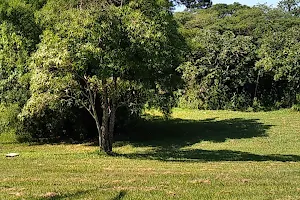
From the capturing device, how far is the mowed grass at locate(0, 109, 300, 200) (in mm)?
7914

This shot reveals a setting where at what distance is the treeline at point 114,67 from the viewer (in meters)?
14.6

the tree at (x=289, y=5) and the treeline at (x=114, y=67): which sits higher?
the tree at (x=289, y=5)

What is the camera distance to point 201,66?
37281 mm

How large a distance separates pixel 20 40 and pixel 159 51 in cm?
883

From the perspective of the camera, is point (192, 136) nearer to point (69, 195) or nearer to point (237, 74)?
point (237, 74)

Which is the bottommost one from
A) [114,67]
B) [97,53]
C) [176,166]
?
[176,166]

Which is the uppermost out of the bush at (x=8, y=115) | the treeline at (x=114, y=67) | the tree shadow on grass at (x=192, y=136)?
the treeline at (x=114, y=67)

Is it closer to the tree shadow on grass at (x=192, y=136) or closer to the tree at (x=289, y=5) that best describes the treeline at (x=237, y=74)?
the tree shadow on grass at (x=192, y=136)

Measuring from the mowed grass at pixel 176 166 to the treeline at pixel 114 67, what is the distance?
189 centimetres

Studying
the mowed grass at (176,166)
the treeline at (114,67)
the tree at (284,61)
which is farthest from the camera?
the tree at (284,61)

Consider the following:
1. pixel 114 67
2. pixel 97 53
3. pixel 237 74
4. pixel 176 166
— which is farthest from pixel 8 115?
pixel 237 74

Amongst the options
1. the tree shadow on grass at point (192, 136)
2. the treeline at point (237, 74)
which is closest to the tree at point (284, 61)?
the treeline at point (237, 74)

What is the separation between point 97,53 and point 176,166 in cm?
441

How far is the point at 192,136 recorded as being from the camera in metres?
23.7
